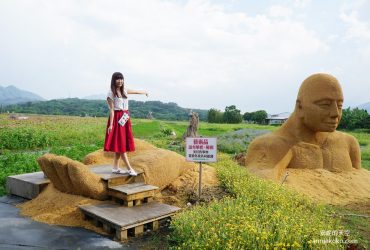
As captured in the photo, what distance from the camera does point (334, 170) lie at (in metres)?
8.34

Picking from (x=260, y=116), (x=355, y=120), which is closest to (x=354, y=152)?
(x=355, y=120)

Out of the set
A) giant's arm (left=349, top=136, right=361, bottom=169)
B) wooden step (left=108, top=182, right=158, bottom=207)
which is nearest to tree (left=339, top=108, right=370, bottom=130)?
giant's arm (left=349, top=136, right=361, bottom=169)

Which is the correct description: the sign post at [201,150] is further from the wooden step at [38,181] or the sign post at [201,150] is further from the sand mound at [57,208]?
the sand mound at [57,208]

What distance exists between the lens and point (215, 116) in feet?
191

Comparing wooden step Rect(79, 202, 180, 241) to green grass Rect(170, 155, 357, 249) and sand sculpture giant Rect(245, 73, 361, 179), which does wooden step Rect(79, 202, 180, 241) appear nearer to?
green grass Rect(170, 155, 357, 249)

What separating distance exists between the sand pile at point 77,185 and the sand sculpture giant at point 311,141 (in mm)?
1743

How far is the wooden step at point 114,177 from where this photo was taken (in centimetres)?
559

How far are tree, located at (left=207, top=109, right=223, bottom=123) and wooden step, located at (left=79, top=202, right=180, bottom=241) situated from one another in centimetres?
5244

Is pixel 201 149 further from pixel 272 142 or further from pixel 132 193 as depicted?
pixel 272 142

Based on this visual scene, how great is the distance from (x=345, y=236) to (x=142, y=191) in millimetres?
2953

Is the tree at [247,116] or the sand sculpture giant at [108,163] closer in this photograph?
the sand sculpture giant at [108,163]

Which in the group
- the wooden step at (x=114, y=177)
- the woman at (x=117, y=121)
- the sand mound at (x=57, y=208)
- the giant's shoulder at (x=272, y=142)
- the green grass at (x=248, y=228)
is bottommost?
the sand mound at (x=57, y=208)

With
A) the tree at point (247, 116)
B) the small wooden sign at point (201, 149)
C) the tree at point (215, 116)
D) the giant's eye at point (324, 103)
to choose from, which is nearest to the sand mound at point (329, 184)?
the giant's eye at point (324, 103)

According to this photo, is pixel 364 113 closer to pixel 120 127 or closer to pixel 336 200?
pixel 336 200
